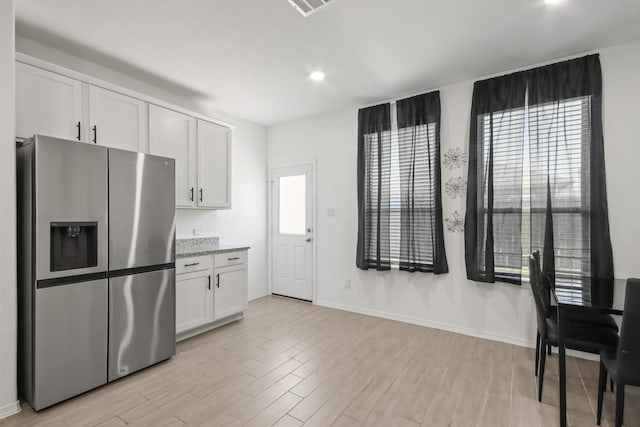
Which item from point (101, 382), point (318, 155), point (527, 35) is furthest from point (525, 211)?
point (101, 382)

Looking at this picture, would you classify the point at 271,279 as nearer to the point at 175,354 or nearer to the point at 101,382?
the point at 175,354

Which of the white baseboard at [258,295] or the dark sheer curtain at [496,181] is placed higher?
the dark sheer curtain at [496,181]

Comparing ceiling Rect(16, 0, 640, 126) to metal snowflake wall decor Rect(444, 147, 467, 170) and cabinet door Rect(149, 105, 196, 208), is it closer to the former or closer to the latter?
cabinet door Rect(149, 105, 196, 208)

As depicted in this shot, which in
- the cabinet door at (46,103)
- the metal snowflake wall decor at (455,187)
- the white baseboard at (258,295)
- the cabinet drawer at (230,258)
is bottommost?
the white baseboard at (258,295)

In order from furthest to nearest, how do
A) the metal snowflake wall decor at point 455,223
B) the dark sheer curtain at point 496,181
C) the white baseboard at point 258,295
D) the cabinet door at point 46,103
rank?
the white baseboard at point 258,295, the metal snowflake wall decor at point 455,223, the dark sheer curtain at point 496,181, the cabinet door at point 46,103

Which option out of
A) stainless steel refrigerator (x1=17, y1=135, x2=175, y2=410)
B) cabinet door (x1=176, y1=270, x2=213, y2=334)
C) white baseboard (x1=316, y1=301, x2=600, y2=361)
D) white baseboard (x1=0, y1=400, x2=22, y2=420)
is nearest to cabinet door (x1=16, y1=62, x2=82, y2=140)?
stainless steel refrigerator (x1=17, y1=135, x2=175, y2=410)

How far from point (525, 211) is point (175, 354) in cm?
368

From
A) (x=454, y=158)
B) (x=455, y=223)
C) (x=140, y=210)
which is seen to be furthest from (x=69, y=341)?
(x=454, y=158)

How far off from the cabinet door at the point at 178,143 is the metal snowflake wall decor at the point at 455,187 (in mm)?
2995

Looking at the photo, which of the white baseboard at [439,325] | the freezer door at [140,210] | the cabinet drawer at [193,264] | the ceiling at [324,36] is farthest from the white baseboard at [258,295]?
the ceiling at [324,36]

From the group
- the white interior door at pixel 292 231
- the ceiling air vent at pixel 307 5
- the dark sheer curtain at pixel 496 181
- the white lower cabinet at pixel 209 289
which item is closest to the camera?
the ceiling air vent at pixel 307 5

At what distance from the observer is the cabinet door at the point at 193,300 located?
122 inches

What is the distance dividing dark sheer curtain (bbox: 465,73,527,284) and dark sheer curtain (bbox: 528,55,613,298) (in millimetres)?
132

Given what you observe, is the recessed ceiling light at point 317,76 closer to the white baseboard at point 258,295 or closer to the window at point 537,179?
the window at point 537,179
